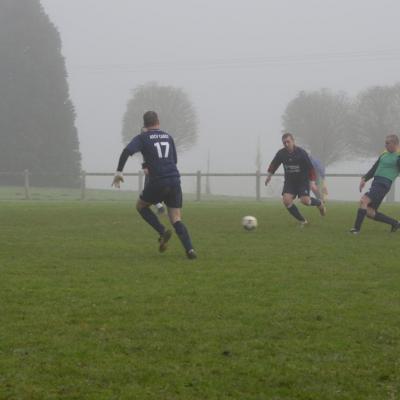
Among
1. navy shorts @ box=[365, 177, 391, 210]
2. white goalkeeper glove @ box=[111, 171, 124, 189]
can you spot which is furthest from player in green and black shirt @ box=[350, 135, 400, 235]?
white goalkeeper glove @ box=[111, 171, 124, 189]

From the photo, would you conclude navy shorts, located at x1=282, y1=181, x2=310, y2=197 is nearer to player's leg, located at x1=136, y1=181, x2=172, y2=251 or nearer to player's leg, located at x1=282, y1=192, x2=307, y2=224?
player's leg, located at x1=282, y1=192, x2=307, y2=224

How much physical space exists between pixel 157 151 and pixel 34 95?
147 feet

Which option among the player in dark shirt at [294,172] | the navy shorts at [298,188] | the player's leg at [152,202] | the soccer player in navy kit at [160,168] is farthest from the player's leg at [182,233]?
the navy shorts at [298,188]

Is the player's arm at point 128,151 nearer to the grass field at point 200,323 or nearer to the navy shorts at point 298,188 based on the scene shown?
the grass field at point 200,323

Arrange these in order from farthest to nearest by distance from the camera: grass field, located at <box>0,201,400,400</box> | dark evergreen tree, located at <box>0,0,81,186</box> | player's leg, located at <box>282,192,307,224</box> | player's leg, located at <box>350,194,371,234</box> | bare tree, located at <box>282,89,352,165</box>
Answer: bare tree, located at <box>282,89,352,165</box>, dark evergreen tree, located at <box>0,0,81,186</box>, player's leg, located at <box>282,192,307,224</box>, player's leg, located at <box>350,194,371,234</box>, grass field, located at <box>0,201,400,400</box>

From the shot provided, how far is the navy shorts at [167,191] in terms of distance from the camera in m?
10.0

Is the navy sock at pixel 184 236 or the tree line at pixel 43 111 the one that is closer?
the navy sock at pixel 184 236

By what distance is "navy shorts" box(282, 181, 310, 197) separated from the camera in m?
15.6

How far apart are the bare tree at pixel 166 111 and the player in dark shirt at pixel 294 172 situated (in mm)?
47067

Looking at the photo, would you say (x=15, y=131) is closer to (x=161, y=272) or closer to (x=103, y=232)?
(x=103, y=232)

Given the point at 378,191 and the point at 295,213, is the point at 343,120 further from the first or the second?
the point at 378,191

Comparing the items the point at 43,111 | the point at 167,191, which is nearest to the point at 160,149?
the point at 167,191

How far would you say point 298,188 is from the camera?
15.6 meters

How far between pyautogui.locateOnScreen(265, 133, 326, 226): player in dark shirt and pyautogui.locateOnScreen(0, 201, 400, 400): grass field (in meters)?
4.46
